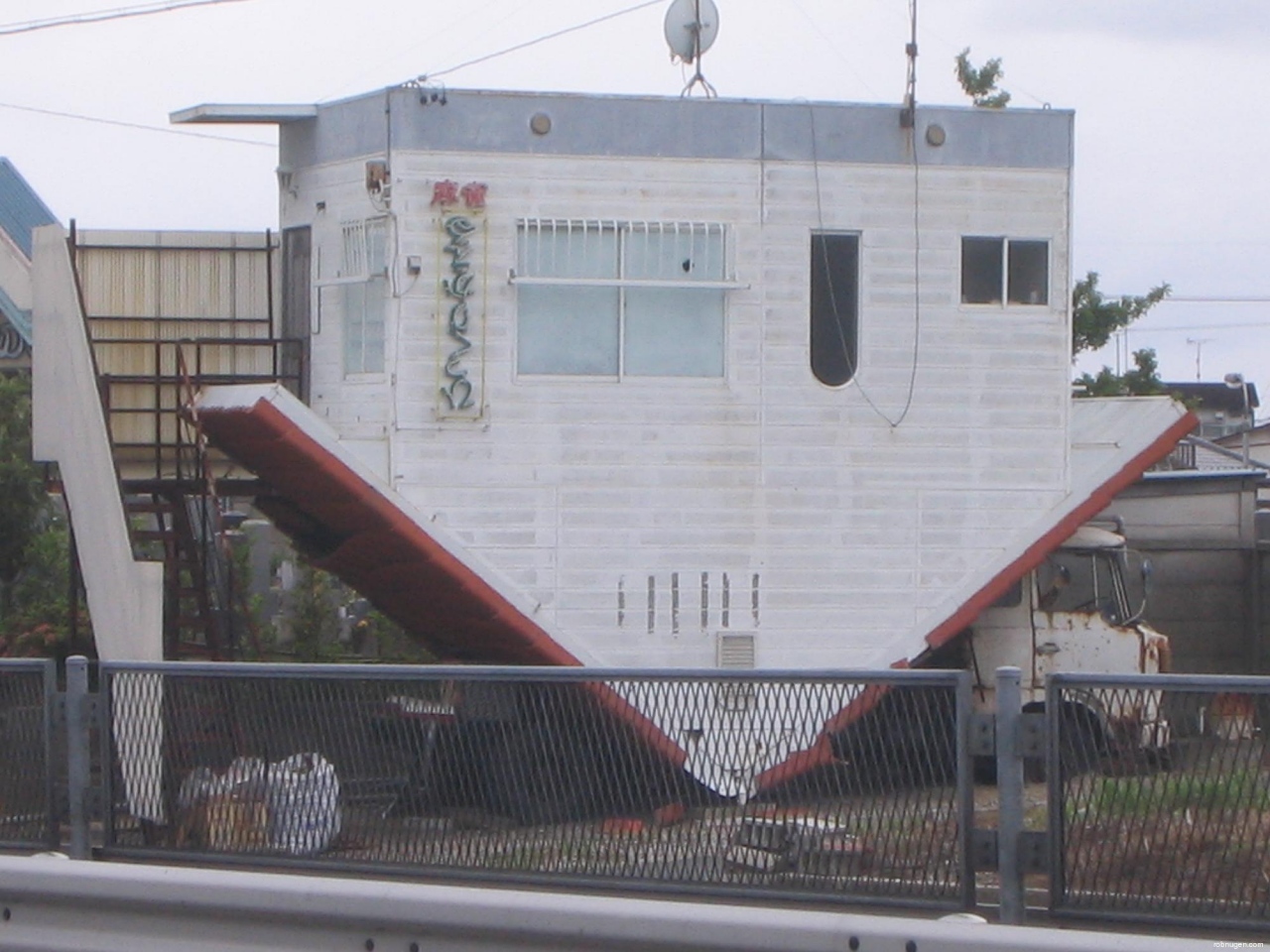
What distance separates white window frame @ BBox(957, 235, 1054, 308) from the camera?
17203mm

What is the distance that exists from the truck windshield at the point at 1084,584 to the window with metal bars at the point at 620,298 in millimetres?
4005

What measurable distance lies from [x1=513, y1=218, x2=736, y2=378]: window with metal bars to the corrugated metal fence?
8157 mm

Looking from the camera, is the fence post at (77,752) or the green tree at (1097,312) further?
the green tree at (1097,312)

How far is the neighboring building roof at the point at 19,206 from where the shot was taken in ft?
71.4

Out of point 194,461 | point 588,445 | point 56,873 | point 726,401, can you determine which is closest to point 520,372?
point 588,445

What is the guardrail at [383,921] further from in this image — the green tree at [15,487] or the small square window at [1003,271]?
the green tree at [15,487]

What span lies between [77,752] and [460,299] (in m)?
8.11

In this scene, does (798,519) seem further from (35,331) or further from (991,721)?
(991,721)

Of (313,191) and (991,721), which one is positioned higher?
(313,191)

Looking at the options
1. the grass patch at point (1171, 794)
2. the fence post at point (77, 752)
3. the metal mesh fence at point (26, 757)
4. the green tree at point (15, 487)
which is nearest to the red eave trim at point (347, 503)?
the metal mesh fence at point (26, 757)

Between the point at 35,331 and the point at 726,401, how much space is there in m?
6.12

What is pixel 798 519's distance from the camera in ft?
55.1

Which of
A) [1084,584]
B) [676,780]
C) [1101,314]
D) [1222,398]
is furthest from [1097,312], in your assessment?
[1222,398]

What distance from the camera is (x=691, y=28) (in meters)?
17.7
